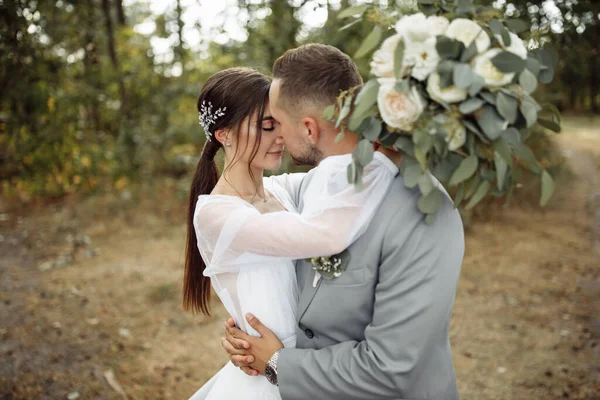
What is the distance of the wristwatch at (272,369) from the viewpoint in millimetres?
2031

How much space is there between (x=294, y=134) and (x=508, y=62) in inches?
33.4

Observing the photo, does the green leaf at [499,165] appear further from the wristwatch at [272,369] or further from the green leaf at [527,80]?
the wristwatch at [272,369]

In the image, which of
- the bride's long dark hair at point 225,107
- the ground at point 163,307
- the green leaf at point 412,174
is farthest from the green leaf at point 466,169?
the ground at point 163,307

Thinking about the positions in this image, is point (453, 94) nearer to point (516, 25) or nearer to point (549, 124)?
point (516, 25)

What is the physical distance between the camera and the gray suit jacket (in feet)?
5.77

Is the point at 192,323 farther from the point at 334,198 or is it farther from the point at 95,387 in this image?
the point at 334,198

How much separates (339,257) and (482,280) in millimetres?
5407

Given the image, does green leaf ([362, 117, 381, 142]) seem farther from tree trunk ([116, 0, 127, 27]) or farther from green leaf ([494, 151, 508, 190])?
tree trunk ([116, 0, 127, 27])

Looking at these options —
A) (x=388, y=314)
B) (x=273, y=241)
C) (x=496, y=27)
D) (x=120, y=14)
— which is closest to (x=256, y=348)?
(x=273, y=241)

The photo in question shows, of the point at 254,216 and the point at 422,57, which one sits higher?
the point at 422,57

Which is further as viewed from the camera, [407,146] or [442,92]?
[407,146]

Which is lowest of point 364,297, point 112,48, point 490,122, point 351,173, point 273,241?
point 112,48

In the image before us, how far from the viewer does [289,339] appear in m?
2.18

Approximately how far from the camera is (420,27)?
4.95 ft
